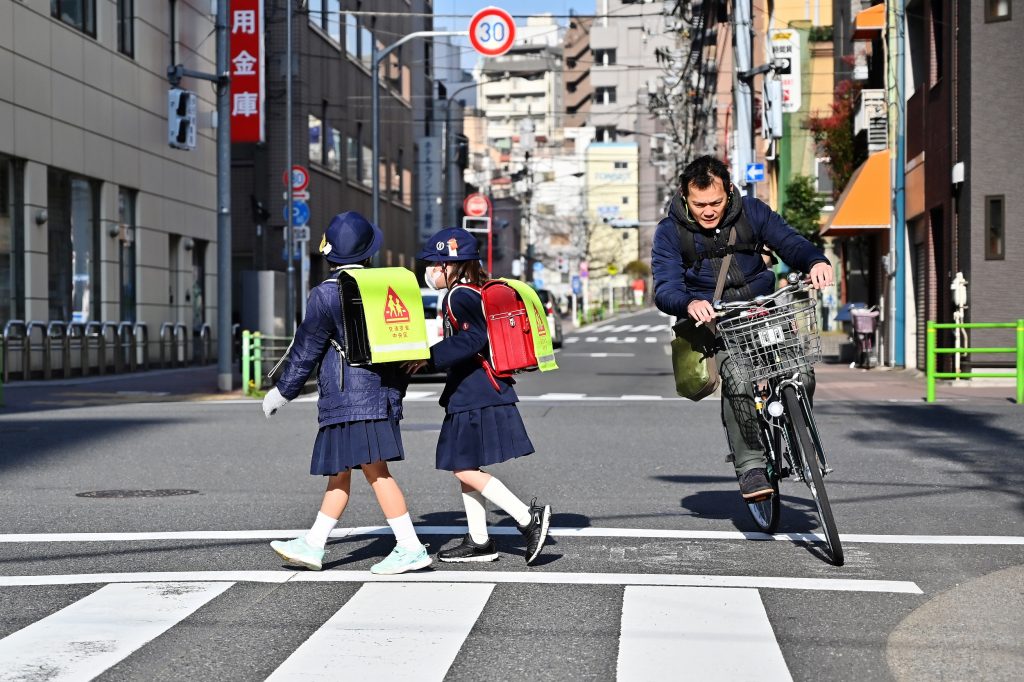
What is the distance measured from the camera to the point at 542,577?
6.52 meters

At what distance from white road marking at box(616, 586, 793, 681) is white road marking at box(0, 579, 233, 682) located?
1.68m

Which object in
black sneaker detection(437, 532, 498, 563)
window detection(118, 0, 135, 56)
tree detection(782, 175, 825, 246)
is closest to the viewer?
black sneaker detection(437, 532, 498, 563)

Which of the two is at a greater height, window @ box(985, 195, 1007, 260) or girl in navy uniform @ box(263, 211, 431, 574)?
window @ box(985, 195, 1007, 260)

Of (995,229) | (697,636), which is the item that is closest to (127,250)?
(995,229)

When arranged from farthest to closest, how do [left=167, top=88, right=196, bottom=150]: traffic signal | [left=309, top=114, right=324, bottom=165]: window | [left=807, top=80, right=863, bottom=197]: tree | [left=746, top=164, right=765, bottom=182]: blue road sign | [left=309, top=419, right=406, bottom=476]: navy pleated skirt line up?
[left=309, top=114, right=324, bottom=165]: window < [left=807, top=80, right=863, bottom=197]: tree < [left=746, top=164, right=765, bottom=182]: blue road sign < [left=167, top=88, right=196, bottom=150]: traffic signal < [left=309, top=419, right=406, bottom=476]: navy pleated skirt

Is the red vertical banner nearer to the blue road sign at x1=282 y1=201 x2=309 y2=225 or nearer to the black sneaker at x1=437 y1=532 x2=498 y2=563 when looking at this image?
the blue road sign at x1=282 y1=201 x2=309 y2=225

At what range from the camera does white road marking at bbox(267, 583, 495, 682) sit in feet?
15.8

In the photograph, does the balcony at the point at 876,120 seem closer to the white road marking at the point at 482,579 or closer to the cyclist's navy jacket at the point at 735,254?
the cyclist's navy jacket at the point at 735,254

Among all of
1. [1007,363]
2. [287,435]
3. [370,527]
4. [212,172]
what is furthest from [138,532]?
[212,172]

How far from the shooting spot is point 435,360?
6.54 meters

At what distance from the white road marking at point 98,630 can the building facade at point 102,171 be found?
2176 cm

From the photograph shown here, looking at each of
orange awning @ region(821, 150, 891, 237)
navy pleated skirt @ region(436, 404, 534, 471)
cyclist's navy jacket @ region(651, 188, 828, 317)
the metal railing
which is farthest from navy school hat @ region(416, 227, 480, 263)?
orange awning @ region(821, 150, 891, 237)

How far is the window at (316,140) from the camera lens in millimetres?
48625

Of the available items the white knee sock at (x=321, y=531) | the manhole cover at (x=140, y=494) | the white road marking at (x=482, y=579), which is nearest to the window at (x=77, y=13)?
the manhole cover at (x=140, y=494)
